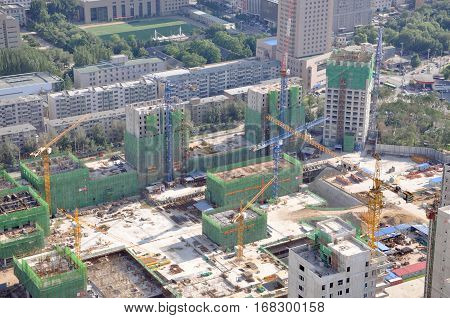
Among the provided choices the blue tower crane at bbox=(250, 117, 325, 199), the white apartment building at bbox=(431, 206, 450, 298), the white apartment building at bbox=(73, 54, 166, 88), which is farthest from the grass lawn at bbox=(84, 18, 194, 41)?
the white apartment building at bbox=(431, 206, 450, 298)

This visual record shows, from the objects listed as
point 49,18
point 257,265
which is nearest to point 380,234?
point 257,265

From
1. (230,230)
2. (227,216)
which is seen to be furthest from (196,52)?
(230,230)

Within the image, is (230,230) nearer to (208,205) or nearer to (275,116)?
(208,205)

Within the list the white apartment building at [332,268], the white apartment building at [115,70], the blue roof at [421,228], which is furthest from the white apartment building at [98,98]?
the white apartment building at [332,268]

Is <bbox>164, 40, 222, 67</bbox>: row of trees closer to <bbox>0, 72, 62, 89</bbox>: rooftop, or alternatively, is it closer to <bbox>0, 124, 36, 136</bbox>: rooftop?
<bbox>0, 72, 62, 89</bbox>: rooftop

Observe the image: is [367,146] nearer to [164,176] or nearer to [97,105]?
[164,176]
